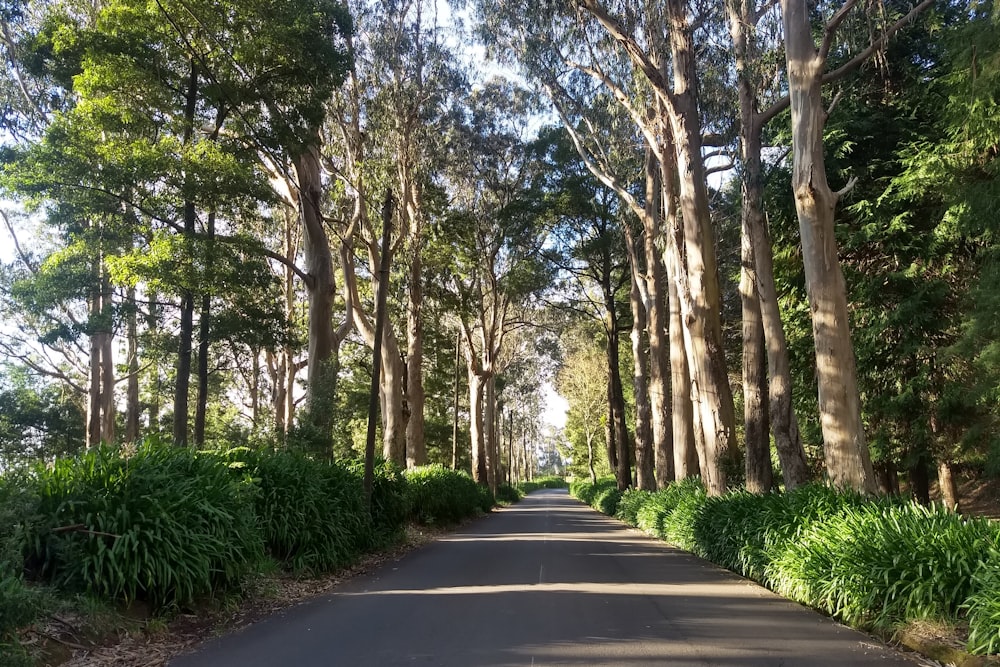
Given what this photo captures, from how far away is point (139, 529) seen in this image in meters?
6.77

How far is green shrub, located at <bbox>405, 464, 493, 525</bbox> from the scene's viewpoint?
1998 cm

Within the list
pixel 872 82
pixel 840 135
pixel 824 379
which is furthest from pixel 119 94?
pixel 872 82

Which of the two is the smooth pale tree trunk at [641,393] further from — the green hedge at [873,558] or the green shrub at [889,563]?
the green shrub at [889,563]

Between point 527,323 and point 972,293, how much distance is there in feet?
80.9

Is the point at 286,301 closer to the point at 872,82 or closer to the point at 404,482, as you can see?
the point at 404,482

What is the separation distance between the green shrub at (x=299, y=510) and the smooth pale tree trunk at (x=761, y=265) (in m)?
7.73

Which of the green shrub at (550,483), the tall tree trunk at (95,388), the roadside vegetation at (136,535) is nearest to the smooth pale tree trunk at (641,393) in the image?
the tall tree trunk at (95,388)

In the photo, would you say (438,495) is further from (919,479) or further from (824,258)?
(824,258)

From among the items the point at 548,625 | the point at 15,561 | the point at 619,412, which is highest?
the point at 619,412

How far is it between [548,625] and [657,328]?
56.3 ft

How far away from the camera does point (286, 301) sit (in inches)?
1172

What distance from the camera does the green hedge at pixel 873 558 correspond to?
5.94m

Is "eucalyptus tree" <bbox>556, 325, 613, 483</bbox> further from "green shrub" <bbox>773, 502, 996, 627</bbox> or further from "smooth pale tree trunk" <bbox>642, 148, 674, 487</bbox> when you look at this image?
"green shrub" <bbox>773, 502, 996, 627</bbox>

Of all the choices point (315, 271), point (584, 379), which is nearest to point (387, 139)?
point (315, 271)
